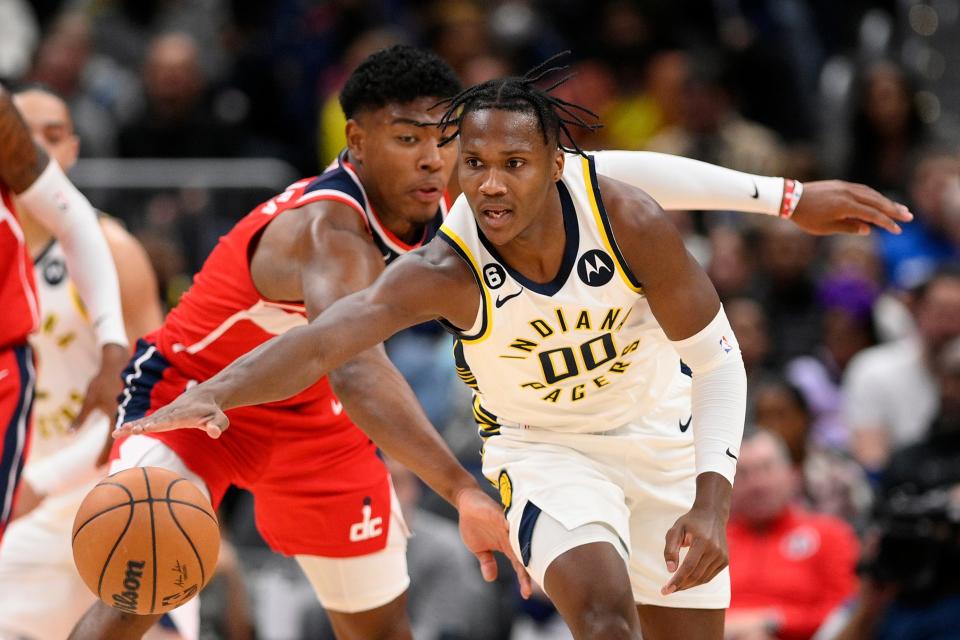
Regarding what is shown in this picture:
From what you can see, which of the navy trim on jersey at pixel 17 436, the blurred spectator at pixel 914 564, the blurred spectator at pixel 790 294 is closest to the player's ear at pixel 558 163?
the navy trim on jersey at pixel 17 436

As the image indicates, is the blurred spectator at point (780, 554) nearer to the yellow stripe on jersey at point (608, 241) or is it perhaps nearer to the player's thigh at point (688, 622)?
the player's thigh at point (688, 622)

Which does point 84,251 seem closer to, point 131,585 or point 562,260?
point 131,585

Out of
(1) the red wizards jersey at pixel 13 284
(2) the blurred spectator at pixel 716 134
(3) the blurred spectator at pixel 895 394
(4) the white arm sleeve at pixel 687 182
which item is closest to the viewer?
(4) the white arm sleeve at pixel 687 182

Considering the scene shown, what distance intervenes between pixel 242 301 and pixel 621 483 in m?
1.55

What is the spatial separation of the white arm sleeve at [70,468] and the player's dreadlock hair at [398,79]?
184 cm

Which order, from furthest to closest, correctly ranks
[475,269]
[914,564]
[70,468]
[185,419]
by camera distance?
[914,564] → [70,468] → [475,269] → [185,419]

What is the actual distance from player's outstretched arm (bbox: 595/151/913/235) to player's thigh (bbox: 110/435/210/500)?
5.94 ft

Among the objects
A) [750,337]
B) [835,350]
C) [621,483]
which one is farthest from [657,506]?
[835,350]

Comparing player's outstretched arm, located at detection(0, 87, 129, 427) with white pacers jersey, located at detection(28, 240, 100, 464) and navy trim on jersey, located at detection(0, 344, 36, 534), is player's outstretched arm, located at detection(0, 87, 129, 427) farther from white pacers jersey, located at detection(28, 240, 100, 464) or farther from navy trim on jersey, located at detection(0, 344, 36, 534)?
white pacers jersey, located at detection(28, 240, 100, 464)

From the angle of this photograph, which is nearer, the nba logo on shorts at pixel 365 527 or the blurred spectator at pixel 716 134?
the nba logo on shorts at pixel 365 527

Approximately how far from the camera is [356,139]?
18.1ft

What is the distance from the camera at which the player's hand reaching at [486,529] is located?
461 centimetres

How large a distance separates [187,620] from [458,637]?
240 centimetres

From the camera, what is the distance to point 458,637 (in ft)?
27.5
